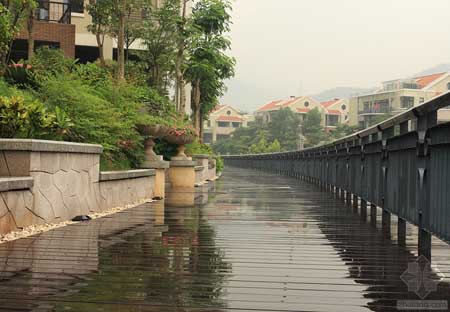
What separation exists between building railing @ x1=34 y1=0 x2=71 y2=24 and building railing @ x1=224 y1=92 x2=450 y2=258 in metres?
20.1

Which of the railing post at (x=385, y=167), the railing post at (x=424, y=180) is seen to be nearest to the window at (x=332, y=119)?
the railing post at (x=385, y=167)

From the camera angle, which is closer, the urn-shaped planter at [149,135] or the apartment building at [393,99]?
the urn-shaped planter at [149,135]

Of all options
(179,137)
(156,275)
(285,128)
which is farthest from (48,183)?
(285,128)

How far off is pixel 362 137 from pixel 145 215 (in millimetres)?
3656

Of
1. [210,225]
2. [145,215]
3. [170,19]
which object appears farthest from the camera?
[170,19]

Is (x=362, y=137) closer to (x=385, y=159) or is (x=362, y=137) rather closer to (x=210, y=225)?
(x=385, y=159)

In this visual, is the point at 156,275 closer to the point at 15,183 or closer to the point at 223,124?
the point at 15,183

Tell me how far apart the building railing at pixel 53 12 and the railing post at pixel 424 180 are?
2509cm

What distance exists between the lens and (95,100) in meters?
11.3

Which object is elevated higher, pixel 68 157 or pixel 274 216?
pixel 68 157

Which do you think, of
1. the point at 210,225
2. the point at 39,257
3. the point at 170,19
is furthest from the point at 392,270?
the point at 170,19

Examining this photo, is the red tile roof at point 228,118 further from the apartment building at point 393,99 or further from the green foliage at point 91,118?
the green foliage at point 91,118

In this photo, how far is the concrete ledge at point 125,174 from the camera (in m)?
10.3

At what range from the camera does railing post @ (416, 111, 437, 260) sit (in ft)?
18.5
